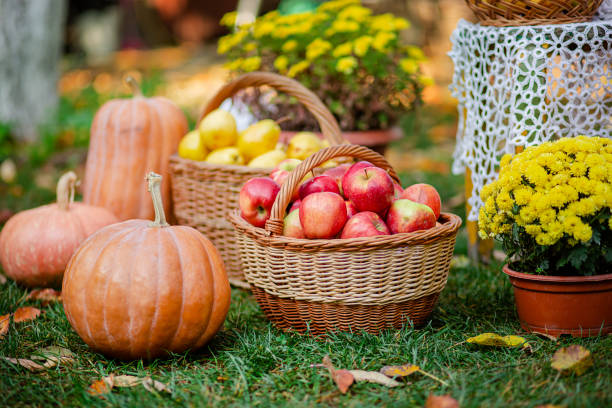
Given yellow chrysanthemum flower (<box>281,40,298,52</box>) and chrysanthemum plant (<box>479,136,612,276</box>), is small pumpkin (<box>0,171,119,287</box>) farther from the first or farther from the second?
chrysanthemum plant (<box>479,136,612,276</box>)

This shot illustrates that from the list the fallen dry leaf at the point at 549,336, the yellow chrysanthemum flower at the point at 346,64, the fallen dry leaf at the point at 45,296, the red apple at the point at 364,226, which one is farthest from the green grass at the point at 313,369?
the yellow chrysanthemum flower at the point at 346,64

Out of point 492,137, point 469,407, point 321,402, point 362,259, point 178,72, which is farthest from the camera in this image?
point 178,72

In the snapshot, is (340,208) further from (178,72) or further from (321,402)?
(178,72)

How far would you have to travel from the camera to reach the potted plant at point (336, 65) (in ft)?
11.0

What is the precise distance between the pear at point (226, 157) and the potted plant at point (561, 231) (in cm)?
121

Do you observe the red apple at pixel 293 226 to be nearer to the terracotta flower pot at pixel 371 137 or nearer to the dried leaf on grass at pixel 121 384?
the dried leaf on grass at pixel 121 384

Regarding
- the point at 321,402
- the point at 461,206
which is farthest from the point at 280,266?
the point at 461,206

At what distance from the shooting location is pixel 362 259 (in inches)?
76.9

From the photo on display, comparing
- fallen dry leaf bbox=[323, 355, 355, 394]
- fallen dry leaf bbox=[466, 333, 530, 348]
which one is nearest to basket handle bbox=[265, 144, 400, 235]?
fallen dry leaf bbox=[323, 355, 355, 394]

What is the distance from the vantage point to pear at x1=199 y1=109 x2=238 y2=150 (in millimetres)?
2834

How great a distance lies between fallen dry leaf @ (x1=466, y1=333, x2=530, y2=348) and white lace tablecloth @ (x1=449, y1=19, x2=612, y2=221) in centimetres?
83

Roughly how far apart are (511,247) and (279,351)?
2.83 ft

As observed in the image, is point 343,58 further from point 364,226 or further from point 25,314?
point 25,314

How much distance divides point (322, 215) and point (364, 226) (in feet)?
0.48
